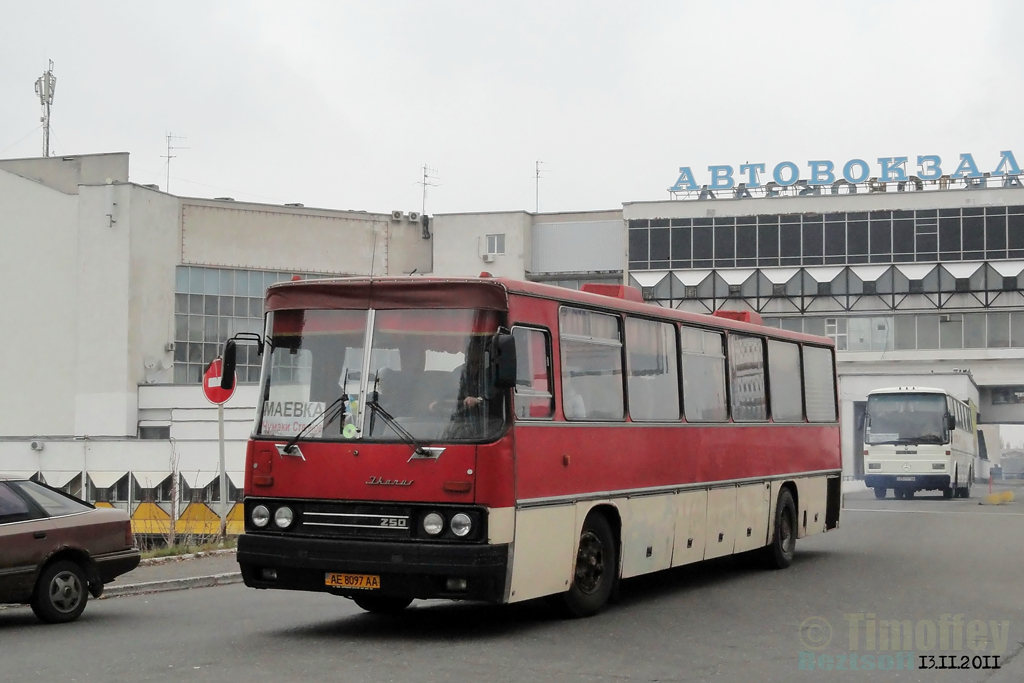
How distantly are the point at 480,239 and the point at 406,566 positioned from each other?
68104mm

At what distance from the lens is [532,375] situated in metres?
11.4

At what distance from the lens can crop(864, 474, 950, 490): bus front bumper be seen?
42.2m

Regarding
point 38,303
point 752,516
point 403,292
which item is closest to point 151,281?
point 38,303

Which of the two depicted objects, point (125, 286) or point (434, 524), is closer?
point (434, 524)

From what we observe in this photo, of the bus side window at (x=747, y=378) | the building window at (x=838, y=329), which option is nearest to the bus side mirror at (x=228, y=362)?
the bus side window at (x=747, y=378)

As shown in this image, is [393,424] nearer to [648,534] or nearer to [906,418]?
[648,534]

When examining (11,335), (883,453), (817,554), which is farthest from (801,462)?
(11,335)

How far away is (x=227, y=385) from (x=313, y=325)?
117 centimetres

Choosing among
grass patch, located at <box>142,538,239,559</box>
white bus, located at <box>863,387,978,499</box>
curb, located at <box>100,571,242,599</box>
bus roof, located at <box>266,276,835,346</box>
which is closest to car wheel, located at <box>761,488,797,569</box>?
curb, located at <box>100,571,242,599</box>

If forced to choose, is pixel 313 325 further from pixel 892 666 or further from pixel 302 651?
pixel 892 666

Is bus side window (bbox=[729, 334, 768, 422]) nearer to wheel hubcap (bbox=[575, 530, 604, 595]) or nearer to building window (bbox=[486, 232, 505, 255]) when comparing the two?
wheel hubcap (bbox=[575, 530, 604, 595])

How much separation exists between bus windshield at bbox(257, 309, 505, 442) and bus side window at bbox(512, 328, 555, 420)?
339 millimetres

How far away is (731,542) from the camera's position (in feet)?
52.1

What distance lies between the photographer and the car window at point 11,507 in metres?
12.3
